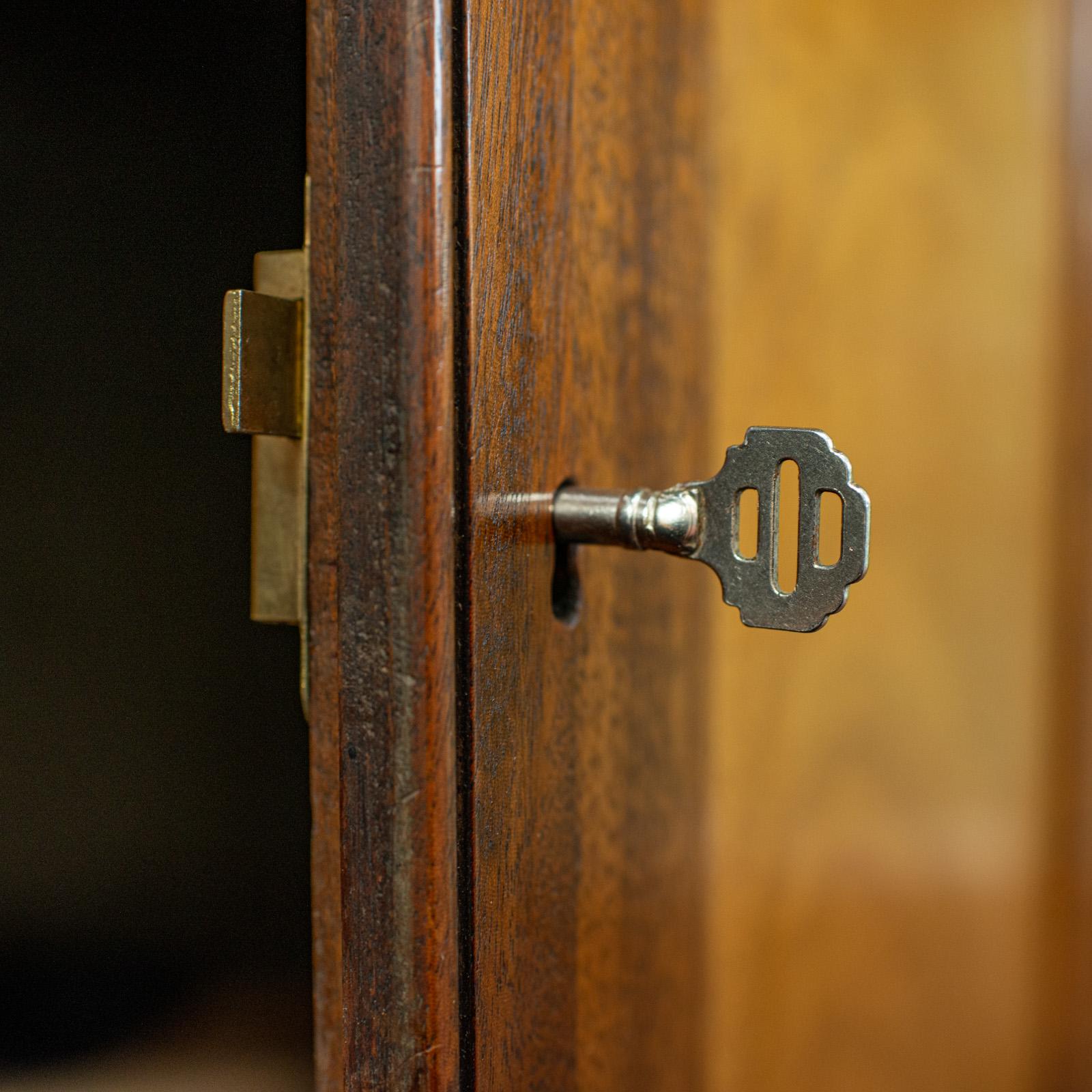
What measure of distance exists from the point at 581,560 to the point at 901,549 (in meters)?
0.54

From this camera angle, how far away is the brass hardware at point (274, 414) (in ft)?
1.19

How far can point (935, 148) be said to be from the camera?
3.09 ft

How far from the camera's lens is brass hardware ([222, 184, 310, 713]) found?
36cm


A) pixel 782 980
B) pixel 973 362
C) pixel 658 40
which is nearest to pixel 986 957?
pixel 782 980

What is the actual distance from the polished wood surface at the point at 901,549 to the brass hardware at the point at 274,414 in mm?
353

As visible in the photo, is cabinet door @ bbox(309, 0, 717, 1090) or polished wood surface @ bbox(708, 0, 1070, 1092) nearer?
cabinet door @ bbox(309, 0, 717, 1090)

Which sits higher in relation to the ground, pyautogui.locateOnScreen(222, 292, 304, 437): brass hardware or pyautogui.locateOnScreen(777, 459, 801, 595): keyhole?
pyautogui.locateOnScreen(222, 292, 304, 437): brass hardware

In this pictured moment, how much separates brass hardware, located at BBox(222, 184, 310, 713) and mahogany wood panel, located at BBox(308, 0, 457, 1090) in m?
0.02

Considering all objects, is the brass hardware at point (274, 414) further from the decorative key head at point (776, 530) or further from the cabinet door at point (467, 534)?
the decorative key head at point (776, 530)

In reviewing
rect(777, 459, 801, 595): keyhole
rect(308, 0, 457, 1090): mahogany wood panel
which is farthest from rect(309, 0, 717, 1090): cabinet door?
rect(777, 459, 801, 595): keyhole

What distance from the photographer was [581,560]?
1.53ft

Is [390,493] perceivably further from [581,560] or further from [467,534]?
[581,560]

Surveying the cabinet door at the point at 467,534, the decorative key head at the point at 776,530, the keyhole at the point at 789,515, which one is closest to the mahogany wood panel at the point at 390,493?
the cabinet door at the point at 467,534

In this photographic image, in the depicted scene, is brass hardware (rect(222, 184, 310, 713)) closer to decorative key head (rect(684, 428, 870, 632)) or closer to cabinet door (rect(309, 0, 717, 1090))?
cabinet door (rect(309, 0, 717, 1090))
